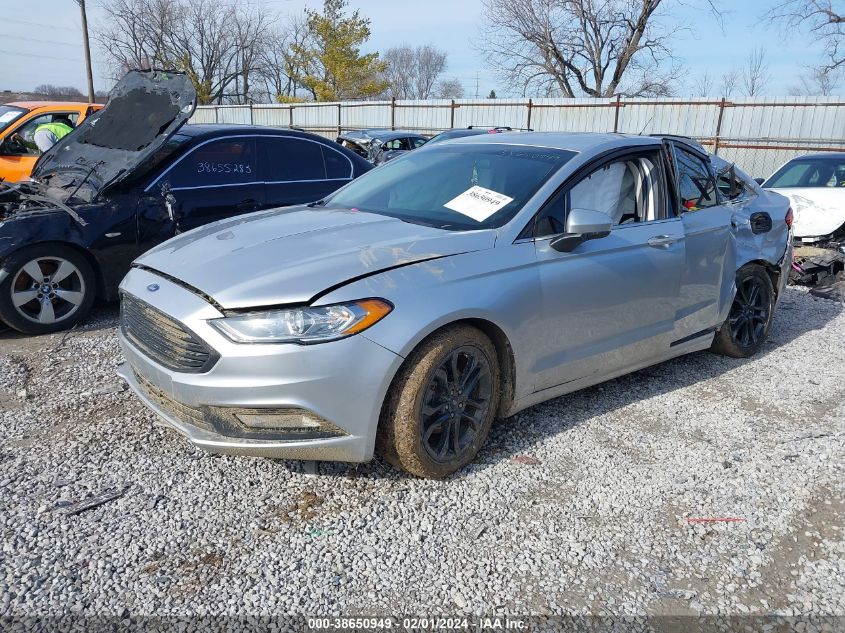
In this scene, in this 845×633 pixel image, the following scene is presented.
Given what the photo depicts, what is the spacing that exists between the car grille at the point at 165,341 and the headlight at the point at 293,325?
15cm

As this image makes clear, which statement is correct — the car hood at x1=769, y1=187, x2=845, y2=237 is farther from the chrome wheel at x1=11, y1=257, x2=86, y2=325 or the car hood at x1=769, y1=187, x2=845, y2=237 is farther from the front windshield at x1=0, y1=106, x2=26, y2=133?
the front windshield at x1=0, y1=106, x2=26, y2=133

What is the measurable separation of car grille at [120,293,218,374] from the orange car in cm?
616

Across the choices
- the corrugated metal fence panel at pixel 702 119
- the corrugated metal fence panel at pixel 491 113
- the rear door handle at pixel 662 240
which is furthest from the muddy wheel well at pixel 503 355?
the corrugated metal fence panel at pixel 491 113

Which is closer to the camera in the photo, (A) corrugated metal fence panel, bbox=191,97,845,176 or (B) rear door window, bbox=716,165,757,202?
(B) rear door window, bbox=716,165,757,202

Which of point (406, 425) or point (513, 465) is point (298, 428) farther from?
point (513, 465)

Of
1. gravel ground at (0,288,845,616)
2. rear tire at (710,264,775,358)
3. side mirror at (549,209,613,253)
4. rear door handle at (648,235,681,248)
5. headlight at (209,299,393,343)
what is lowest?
gravel ground at (0,288,845,616)

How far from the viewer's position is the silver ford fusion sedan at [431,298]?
8.86 ft

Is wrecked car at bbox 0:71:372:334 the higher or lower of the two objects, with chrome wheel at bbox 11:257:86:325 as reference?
higher

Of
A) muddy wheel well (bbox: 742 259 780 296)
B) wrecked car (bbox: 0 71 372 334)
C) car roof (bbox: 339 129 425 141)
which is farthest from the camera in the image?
car roof (bbox: 339 129 425 141)

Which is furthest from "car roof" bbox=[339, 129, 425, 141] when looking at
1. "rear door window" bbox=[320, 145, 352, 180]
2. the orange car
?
"rear door window" bbox=[320, 145, 352, 180]

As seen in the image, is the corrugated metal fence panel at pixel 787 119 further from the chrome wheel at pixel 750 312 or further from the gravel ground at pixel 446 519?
the gravel ground at pixel 446 519

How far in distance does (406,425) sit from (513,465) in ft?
2.55

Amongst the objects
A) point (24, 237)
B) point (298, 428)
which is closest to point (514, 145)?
point (298, 428)

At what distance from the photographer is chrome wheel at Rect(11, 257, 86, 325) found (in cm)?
488
